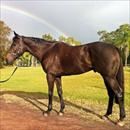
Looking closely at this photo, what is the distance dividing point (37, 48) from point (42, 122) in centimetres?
276

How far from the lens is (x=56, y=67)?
1055cm

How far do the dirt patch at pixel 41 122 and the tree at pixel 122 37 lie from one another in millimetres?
64851

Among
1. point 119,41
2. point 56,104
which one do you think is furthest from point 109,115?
point 119,41

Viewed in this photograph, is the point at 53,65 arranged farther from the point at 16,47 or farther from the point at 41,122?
the point at 41,122

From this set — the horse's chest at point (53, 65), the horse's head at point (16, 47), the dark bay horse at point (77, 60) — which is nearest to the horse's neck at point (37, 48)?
the dark bay horse at point (77, 60)

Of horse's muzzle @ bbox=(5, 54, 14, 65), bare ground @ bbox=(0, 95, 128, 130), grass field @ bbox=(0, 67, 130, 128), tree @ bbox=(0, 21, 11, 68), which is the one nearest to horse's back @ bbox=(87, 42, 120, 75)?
bare ground @ bbox=(0, 95, 128, 130)

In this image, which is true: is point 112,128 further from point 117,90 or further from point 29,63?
point 29,63

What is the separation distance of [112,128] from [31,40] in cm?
421

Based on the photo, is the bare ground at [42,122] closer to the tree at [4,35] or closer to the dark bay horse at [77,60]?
the dark bay horse at [77,60]

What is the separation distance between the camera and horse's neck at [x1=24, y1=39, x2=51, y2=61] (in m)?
11.0

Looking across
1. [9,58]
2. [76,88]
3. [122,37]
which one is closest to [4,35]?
[122,37]

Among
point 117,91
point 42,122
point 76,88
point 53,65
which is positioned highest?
point 53,65

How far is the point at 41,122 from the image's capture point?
30.5 feet

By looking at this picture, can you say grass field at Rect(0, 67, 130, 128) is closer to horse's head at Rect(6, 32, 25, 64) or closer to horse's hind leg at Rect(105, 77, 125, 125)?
horse's hind leg at Rect(105, 77, 125, 125)
